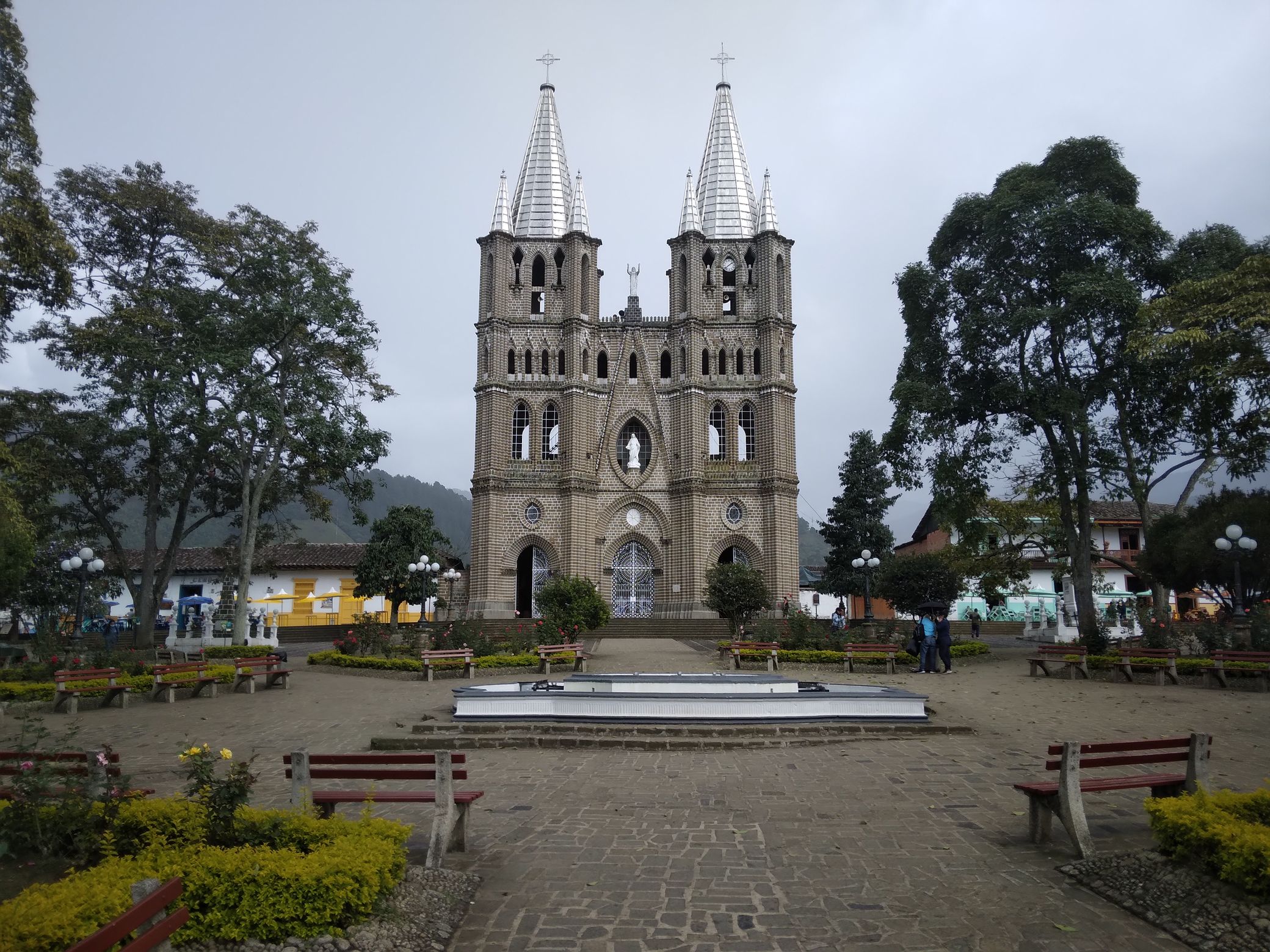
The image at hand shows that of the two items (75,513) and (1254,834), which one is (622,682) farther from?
(75,513)

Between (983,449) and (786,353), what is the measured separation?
603 inches

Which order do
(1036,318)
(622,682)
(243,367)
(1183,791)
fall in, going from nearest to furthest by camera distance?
(1183,791)
(622,682)
(1036,318)
(243,367)

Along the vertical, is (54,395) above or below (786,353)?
below

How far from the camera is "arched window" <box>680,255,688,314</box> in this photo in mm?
40469

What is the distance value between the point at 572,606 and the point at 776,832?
16.4 meters

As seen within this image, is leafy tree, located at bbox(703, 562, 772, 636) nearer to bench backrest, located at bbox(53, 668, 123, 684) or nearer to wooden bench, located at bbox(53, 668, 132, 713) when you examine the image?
wooden bench, located at bbox(53, 668, 132, 713)

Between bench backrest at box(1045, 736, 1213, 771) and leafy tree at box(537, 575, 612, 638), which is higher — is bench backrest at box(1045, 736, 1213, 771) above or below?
below

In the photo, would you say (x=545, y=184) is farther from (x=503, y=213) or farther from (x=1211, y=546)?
(x=1211, y=546)

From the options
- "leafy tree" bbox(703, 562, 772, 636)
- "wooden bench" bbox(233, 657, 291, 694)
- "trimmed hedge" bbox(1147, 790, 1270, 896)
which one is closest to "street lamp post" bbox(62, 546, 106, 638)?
"wooden bench" bbox(233, 657, 291, 694)

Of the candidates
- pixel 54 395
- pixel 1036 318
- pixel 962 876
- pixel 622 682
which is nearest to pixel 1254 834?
pixel 962 876

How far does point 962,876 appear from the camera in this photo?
5652mm

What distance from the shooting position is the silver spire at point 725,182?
41281 millimetres

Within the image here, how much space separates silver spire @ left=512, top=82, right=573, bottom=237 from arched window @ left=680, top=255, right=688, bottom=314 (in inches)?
215

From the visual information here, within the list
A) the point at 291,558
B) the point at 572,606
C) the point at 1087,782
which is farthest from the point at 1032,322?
the point at 291,558
